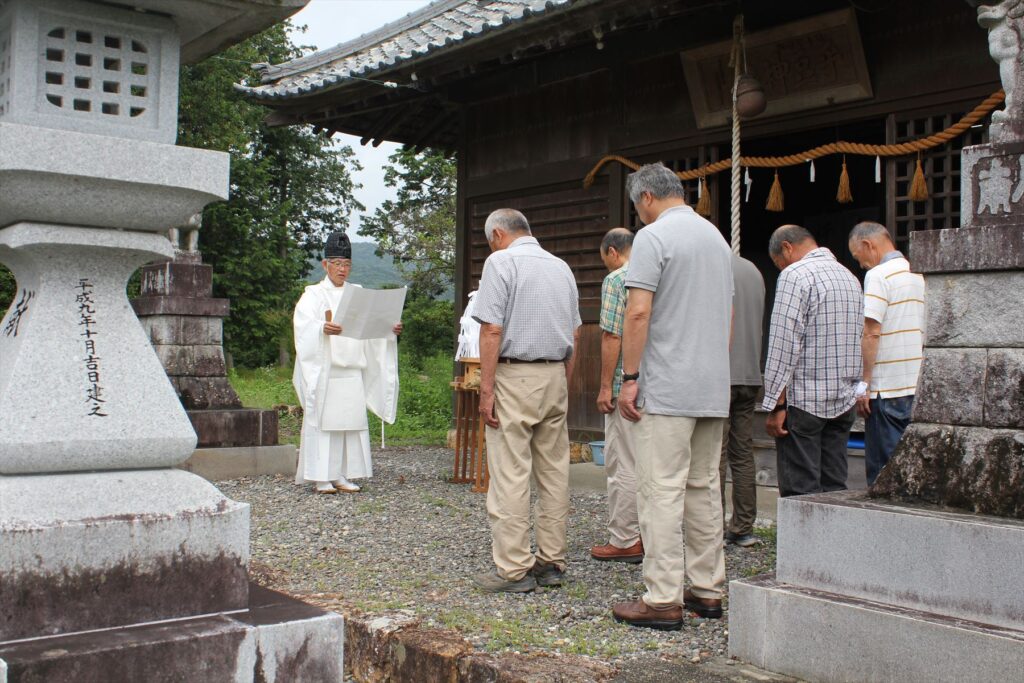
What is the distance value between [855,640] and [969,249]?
4.72ft

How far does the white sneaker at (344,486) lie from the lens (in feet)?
26.5

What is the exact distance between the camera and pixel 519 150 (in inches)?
379

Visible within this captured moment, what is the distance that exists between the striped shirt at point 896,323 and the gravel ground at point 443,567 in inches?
48.4

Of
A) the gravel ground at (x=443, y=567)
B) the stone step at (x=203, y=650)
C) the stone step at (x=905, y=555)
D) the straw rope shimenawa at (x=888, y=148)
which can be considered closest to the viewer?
the stone step at (x=203, y=650)

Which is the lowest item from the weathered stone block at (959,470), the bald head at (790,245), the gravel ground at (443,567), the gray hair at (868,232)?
the gravel ground at (443,567)

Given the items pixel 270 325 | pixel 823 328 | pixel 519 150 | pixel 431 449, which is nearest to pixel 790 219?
pixel 519 150

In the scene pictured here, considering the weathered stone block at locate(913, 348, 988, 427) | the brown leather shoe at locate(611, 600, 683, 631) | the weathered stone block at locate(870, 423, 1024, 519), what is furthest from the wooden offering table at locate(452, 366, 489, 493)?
the weathered stone block at locate(913, 348, 988, 427)

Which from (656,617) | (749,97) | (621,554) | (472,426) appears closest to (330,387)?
(472,426)

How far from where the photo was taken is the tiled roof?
7.50 meters

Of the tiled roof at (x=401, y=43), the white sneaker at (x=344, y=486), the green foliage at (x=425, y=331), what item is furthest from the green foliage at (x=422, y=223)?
the white sneaker at (x=344, y=486)

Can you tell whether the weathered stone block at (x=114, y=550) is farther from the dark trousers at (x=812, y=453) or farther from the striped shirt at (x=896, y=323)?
the striped shirt at (x=896, y=323)

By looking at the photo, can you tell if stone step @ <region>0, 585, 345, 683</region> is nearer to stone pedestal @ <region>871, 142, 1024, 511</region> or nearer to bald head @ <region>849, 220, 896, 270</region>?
stone pedestal @ <region>871, 142, 1024, 511</region>

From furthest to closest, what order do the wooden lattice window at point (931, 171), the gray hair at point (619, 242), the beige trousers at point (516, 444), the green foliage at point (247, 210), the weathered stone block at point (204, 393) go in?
the green foliage at point (247, 210)
the weathered stone block at point (204, 393)
the wooden lattice window at point (931, 171)
the gray hair at point (619, 242)
the beige trousers at point (516, 444)

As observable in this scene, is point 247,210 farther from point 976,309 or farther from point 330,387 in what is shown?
point 976,309
